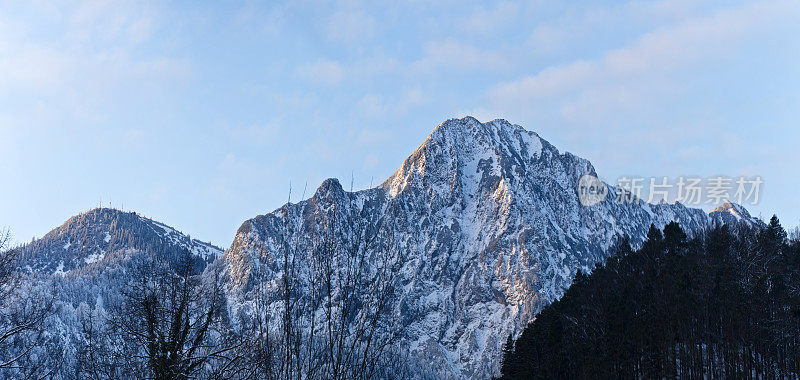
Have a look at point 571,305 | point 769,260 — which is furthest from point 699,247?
point 571,305

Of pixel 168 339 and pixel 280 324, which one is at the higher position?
pixel 280 324

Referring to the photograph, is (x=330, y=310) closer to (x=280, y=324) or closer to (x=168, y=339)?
(x=280, y=324)

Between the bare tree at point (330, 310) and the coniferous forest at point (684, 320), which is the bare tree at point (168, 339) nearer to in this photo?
the bare tree at point (330, 310)

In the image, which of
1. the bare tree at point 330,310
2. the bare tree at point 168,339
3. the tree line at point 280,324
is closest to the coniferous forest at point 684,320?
the tree line at point 280,324

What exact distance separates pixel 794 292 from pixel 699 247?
866 inches

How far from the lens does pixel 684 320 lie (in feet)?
184

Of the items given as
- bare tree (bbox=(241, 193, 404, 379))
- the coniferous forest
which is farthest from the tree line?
the coniferous forest

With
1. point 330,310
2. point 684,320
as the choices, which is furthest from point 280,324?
point 684,320

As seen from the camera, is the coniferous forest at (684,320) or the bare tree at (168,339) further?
the coniferous forest at (684,320)

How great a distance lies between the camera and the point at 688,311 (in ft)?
185

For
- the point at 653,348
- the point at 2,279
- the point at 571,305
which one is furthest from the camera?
the point at 571,305

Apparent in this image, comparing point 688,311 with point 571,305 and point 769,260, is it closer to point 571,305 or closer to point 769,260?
point 769,260

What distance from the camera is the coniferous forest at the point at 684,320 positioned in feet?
169

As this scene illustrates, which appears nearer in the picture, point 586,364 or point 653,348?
point 653,348
